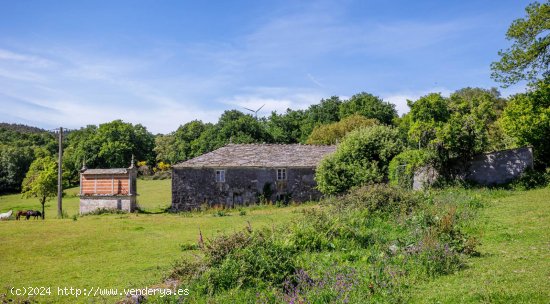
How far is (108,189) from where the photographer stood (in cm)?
3438

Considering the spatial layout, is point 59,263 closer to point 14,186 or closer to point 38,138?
point 14,186

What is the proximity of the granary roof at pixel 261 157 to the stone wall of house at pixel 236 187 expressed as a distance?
20.4 inches

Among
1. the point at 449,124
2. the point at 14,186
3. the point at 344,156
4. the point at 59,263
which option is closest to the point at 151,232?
the point at 59,263

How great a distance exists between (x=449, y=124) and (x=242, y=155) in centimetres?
1776

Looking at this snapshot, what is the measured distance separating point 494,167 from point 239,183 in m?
19.2

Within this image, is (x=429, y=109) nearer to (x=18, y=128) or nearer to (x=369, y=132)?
(x=369, y=132)

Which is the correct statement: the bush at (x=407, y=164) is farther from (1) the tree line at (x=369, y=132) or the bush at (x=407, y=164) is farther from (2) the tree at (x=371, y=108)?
(2) the tree at (x=371, y=108)

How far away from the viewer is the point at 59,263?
45.9 ft

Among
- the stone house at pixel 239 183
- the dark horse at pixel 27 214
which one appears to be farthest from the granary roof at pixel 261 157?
the dark horse at pixel 27 214

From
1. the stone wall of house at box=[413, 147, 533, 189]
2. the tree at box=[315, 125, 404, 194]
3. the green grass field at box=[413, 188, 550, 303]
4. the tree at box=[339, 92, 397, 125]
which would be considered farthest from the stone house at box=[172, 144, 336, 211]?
the tree at box=[339, 92, 397, 125]

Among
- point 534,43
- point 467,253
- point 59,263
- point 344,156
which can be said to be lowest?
point 59,263

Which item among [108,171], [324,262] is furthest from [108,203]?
[324,262]

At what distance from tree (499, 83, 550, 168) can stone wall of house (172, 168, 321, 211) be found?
15551 millimetres

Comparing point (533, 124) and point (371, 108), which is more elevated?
point (371, 108)
